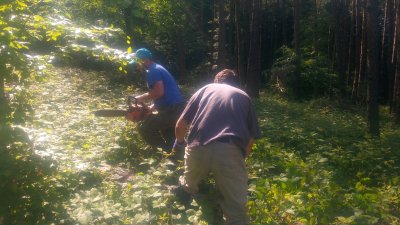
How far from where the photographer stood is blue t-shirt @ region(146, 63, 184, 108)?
693cm

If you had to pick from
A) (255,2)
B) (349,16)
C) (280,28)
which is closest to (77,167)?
(255,2)

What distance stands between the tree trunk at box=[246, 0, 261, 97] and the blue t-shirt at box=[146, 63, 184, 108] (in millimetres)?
13525

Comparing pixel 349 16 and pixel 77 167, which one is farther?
pixel 349 16

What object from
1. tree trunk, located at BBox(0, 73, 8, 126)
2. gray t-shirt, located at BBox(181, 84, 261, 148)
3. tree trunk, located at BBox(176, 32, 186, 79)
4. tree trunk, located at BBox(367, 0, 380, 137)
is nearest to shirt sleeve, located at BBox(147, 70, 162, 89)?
gray t-shirt, located at BBox(181, 84, 261, 148)

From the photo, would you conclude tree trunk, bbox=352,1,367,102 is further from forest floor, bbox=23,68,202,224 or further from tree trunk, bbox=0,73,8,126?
tree trunk, bbox=0,73,8,126

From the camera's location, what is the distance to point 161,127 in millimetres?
7195

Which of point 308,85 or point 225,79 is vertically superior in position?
point 225,79

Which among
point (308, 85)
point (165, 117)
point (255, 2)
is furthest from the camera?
point (308, 85)

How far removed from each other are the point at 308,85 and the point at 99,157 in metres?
19.2

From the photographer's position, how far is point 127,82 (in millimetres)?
23016

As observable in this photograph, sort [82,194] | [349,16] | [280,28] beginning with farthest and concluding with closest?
[280,28], [349,16], [82,194]

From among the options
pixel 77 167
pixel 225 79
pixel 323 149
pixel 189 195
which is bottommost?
pixel 323 149

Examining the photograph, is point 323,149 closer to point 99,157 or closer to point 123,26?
point 99,157

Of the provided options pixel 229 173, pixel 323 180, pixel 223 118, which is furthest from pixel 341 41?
pixel 229 173
